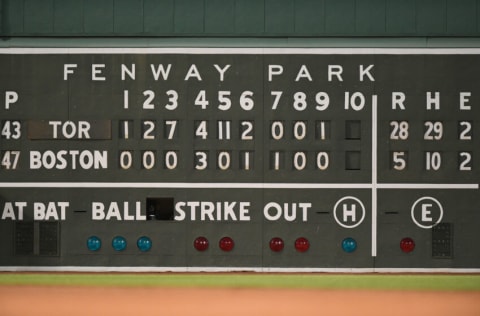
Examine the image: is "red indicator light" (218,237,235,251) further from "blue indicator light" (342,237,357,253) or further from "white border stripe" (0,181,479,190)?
"blue indicator light" (342,237,357,253)

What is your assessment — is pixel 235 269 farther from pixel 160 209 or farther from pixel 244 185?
pixel 160 209

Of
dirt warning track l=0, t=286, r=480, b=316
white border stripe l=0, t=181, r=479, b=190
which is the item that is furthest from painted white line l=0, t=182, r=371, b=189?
dirt warning track l=0, t=286, r=480, b=316

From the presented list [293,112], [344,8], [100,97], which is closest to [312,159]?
[293,112]

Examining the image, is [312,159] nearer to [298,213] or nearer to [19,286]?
[298,213]

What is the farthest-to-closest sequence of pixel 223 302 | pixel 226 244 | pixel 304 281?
pixel 226 244 < pixel 304 281 < pixel 223 302

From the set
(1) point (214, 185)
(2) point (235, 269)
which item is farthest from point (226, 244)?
(1) point (214, 185)

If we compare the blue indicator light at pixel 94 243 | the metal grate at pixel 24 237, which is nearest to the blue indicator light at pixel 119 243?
the blue indicator light at pixel 94 243
